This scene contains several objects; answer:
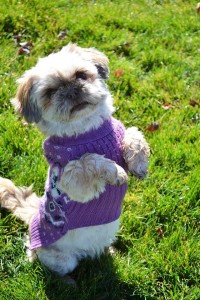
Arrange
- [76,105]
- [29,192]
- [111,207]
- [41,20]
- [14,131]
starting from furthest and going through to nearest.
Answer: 1. [41,20]
2. [14,131]
3. [29,192]
4. [111,207]
5. [76,105]

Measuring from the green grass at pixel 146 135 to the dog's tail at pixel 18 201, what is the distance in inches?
3.8

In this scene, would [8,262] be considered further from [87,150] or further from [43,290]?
[87,150]

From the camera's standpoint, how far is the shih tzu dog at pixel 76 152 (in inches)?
119

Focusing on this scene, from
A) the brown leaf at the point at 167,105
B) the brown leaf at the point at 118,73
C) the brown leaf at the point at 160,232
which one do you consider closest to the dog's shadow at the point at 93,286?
the brown leaf at the point at 160,232

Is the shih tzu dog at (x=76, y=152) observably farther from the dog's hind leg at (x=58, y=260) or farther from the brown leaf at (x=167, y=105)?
the brown leaf at (x=167, y=105)

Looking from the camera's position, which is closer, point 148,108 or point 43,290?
point 43,290

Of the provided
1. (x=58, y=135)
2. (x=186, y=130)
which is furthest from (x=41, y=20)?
(x=58, y=135)

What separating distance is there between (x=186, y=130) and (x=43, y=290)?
2.10 meters

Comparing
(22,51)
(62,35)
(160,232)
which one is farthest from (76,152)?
(62,35)

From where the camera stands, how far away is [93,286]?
11.6 ft

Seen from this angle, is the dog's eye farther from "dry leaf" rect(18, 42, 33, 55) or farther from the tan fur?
"dry leaf" rect(18, 42, 33, 55)

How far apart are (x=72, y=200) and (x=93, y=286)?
0.72 meters

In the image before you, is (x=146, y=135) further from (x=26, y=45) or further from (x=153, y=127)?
(x=26, y=45)

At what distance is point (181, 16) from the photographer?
6.40 metres
